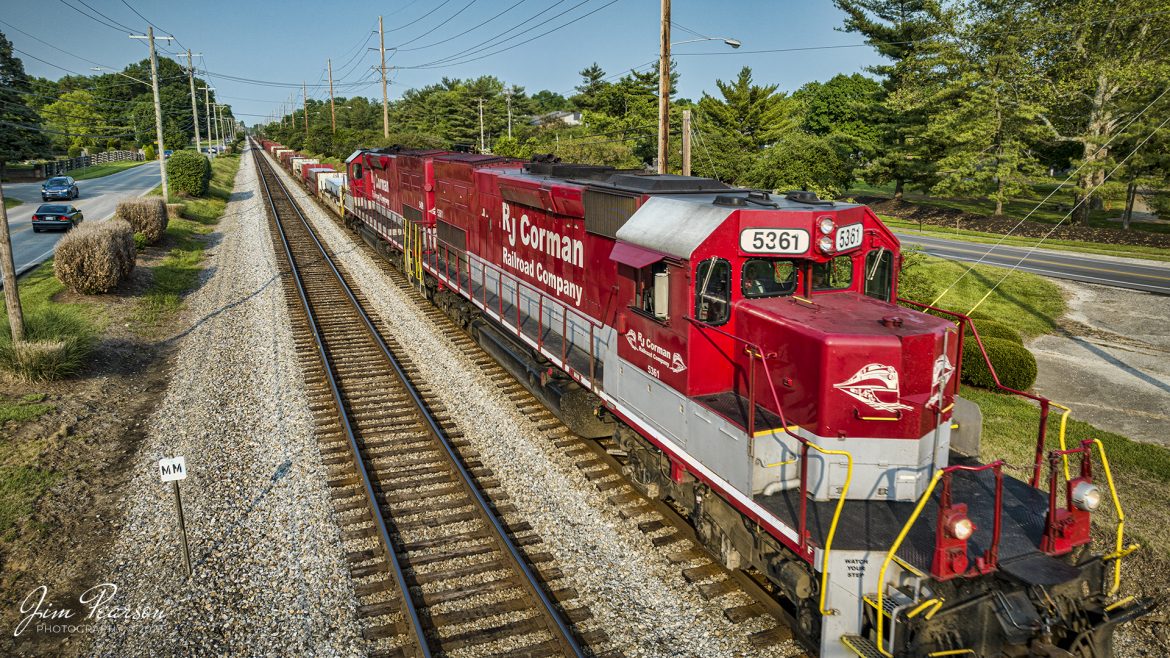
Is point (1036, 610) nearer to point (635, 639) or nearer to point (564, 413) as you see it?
point (635, 639)

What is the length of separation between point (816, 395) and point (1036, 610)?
2389mm

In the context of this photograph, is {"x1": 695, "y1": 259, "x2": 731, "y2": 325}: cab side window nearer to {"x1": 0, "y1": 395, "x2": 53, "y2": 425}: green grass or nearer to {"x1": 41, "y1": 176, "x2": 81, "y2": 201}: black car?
{"x1": 0, "y1": 395, "x2": 53, "y2": 425}: green grass

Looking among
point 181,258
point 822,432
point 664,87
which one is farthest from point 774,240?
point 181,258

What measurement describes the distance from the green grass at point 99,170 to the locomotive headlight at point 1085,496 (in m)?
71.1

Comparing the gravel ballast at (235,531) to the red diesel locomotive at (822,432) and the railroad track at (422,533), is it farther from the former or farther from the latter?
the red diesel locomotive at (822,432)

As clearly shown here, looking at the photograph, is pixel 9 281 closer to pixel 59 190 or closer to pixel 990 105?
pixel 59 190

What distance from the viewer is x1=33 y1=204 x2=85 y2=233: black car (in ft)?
100

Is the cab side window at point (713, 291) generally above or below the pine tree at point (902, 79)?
below

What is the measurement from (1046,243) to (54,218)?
46.6 metres

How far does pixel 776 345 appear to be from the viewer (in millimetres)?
7074

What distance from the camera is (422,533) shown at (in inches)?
344

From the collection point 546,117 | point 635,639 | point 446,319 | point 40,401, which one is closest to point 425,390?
point 446,319

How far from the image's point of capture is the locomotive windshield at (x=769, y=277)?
297 inches

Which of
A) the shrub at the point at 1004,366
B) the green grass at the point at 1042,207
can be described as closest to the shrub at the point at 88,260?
the shrub at the point at 1004,366
